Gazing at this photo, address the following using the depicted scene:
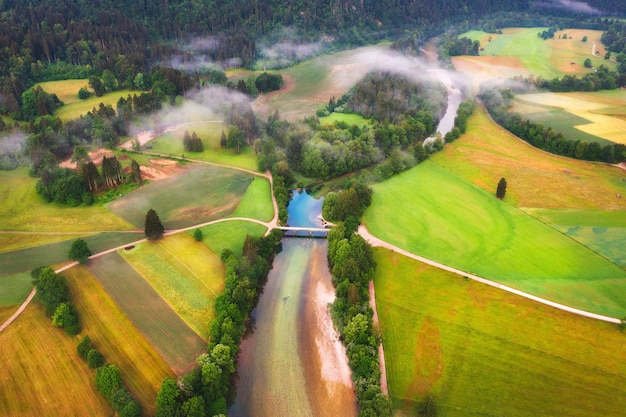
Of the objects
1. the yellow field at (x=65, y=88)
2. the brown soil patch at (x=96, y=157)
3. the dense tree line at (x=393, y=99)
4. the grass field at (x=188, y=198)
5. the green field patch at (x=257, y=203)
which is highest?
the yellow field at (x=65, y=88)

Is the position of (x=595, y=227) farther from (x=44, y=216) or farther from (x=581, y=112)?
(x=44, y=216)

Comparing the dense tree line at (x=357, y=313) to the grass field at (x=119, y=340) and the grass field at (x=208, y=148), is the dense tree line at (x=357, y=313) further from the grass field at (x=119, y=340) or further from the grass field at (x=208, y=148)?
the grass field at (x=208, y=148)

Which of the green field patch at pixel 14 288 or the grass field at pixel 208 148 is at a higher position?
the grass field at pixel 208 148

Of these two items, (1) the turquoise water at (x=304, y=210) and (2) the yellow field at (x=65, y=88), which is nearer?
(1) the turquoise water at (x=304, y=210)

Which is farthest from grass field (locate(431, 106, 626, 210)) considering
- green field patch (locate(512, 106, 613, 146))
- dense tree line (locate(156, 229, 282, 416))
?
dense tree line (locate(156, 229, 282, 416))

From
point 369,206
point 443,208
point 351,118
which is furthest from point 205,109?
point 443,208

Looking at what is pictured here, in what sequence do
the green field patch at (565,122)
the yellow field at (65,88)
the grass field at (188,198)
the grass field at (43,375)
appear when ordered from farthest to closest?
1. the yellow field at (65,88)
2. the green field patch at (565,122)
3. the grass field at (188,198)
4. the grass field at (43,375)

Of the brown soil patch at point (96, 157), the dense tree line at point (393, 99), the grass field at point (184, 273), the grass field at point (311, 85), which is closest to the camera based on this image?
the grass field at point (184, 273)

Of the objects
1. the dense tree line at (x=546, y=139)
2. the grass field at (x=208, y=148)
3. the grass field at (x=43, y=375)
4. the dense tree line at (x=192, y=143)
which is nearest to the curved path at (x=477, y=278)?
the grass field at (x=208, y=148)
